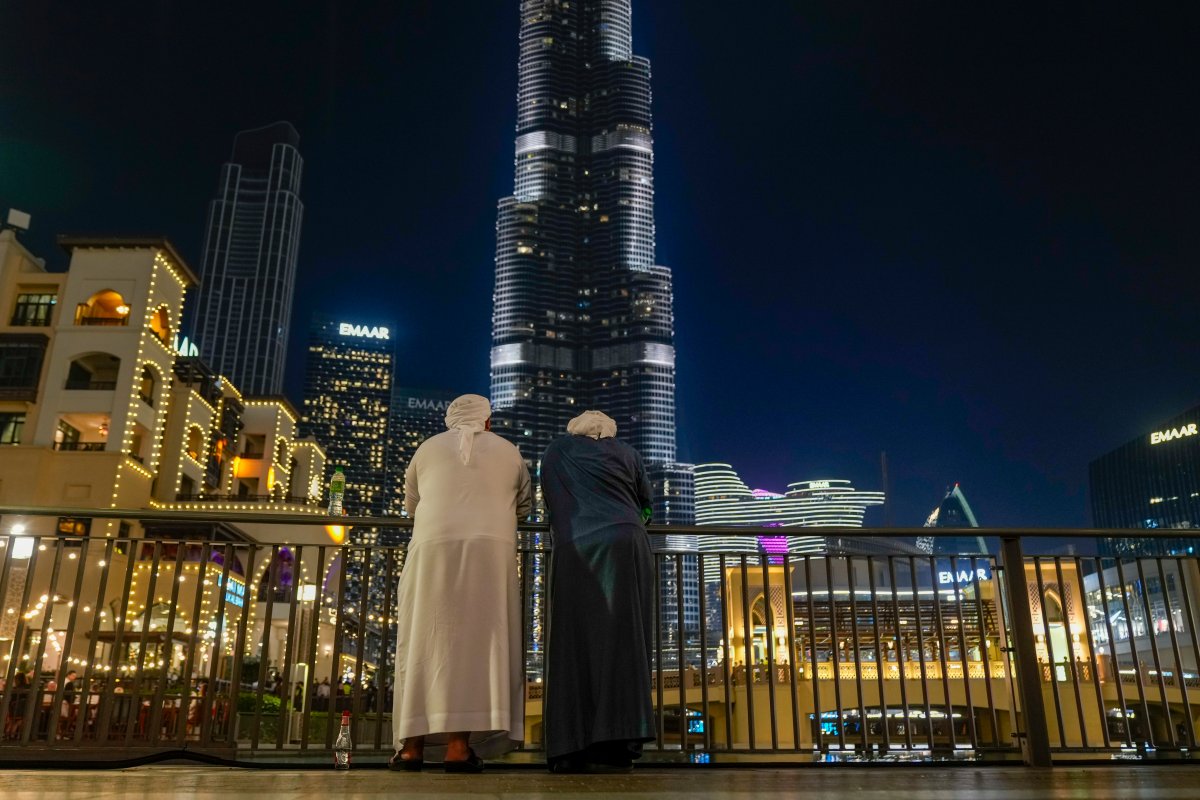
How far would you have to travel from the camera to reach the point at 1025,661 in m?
4.86

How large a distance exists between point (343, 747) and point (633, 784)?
186cm

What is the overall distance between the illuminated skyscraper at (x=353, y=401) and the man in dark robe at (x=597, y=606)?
149 meters

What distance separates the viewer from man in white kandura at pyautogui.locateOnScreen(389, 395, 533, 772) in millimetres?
3994

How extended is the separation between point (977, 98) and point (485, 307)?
82328mm

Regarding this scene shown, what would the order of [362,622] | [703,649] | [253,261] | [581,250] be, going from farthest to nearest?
[253,261] < [581,250] < [703,649] < [362,622]

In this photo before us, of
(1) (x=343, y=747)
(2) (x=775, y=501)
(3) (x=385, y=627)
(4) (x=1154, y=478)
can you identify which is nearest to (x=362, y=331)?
(2) (x=775, y=501)

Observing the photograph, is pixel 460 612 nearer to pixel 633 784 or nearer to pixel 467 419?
pixel 467 419

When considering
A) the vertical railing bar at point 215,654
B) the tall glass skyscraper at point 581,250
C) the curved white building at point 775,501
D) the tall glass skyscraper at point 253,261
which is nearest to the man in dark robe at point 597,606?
the vertical railing bar at point 215,654

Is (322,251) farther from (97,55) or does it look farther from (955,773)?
(955,773)

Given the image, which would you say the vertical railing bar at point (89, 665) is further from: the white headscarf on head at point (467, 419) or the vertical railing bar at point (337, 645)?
the white headscarf on head at point (467, 419)

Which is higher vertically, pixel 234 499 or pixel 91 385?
pixel 91 385

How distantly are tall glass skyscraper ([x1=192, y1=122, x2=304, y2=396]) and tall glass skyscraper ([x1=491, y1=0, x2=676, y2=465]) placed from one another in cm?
5429

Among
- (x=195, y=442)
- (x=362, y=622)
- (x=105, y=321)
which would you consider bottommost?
(x=362, y=622)

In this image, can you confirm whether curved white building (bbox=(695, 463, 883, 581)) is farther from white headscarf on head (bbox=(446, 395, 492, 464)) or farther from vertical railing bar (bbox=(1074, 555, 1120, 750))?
white headscarf on head (bbox=(446, 395, 492, 464))
